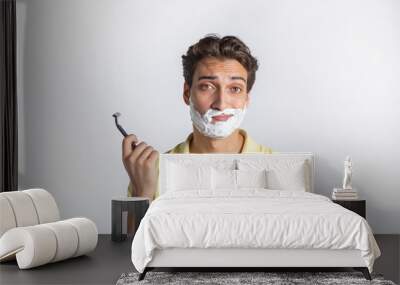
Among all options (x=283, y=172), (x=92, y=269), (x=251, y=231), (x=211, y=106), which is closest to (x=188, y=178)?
(x=211, y=106)

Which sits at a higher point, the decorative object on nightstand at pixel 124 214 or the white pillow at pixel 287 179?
the white pillow at pixel 287 179

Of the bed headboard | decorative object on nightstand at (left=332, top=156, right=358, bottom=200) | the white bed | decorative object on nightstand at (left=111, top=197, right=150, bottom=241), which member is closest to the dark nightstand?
decorative object on nightstand at (left=332, top=156, right=358, bottom=200)

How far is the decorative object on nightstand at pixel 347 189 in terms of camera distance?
273 inches

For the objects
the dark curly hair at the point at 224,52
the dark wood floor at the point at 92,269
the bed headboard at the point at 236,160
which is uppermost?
the dark curly hair at the point at 224,52

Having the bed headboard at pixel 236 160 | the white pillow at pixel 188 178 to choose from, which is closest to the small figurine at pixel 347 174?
the bed headboard at pixel 236 160

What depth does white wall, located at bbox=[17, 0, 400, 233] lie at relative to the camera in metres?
7.20

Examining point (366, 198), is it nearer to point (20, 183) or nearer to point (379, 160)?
point (379, 160)

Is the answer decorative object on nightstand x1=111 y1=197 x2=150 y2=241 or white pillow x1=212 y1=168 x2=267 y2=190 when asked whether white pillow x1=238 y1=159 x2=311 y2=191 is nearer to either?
white pillow x1=212 y1=168 x2=267 y2=190

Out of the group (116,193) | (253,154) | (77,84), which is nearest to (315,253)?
(253,154)

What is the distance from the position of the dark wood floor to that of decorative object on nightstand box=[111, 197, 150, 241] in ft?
1.24

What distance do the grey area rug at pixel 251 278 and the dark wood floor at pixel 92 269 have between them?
0.17 m

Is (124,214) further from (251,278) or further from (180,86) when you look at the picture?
(251,278)

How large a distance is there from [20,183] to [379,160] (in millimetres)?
3957

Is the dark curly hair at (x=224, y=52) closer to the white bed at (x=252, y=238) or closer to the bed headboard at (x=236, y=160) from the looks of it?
the bed headboard at (x=236, y=160)
